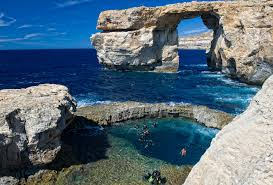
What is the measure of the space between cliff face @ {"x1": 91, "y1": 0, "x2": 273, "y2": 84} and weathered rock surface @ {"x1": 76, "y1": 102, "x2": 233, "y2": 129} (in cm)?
2509

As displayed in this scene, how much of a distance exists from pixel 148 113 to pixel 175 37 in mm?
56091

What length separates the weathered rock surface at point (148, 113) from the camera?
45.8 metres

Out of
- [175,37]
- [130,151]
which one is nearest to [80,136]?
[130,151]

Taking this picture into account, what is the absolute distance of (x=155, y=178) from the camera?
27.9 m

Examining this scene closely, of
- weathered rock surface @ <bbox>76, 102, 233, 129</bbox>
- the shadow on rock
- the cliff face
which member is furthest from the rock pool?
the cliff face

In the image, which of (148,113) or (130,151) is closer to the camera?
(130,151)

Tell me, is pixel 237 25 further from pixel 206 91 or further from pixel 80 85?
pixel 80 85

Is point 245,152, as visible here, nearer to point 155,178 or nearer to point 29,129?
point 155,178

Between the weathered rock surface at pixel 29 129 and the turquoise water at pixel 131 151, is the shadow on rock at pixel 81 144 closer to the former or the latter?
the turquoise water at pixel 131 151

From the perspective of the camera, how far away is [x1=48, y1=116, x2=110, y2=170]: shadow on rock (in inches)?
1222

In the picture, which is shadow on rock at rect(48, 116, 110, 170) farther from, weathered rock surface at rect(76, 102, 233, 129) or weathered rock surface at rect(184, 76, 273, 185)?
weathered rock surface at rect(184, 76, 273, 185)

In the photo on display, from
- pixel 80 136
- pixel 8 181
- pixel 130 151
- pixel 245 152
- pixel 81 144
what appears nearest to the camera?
pixel 245 152

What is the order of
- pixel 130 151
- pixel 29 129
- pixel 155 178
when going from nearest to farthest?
pixel 29 129
pixel 155 178
pixel 130 151

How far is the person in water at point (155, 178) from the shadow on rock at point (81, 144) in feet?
20.4
